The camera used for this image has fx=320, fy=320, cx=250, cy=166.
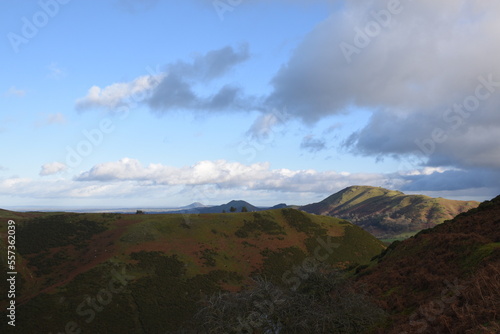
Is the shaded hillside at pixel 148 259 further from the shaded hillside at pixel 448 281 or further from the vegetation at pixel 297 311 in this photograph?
the vegetation at pixel 297 311

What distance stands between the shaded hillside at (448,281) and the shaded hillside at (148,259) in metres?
18.4

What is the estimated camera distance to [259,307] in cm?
2133

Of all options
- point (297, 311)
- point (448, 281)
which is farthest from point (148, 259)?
point (448, 281)

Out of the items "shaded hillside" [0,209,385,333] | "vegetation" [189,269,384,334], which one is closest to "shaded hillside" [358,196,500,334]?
"vegetation" [189,269,384,334]

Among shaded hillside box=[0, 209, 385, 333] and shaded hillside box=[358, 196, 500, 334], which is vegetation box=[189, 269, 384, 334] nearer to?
shaded hillside box=[358, 196, 500, 334]

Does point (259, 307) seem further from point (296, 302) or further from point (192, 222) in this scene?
point (192, 222)

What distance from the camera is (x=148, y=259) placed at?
84188mm

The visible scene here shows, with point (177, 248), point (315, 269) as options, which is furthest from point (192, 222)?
point (315, 269)

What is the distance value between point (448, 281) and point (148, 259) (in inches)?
2930

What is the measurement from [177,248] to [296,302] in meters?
75.6

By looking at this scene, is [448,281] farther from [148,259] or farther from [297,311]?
[148,259]

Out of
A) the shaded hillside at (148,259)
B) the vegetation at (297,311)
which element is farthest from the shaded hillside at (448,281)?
→ the shaded hillside at (148,259)

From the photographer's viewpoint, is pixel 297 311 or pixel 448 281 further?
pixel 448 281

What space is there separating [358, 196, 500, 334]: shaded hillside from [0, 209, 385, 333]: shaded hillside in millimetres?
18394
